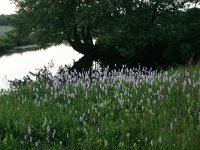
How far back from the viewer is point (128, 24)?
1169 inches

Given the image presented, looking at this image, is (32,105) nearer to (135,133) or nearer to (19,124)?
(19,124)

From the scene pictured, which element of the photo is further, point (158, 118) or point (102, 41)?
point (102, 41)

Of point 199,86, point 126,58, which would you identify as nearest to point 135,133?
point 199,86

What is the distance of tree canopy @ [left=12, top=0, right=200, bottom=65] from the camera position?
92.4 ft

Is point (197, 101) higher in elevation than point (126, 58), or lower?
higher

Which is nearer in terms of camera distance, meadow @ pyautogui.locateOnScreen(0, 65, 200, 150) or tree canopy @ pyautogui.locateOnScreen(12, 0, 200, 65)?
meadow @ pyautogui.locateOnScreen(0, 65, 200, 150)

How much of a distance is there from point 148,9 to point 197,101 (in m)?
22.6

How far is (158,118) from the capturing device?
7688 millimetres

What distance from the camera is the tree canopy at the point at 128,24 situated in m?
28.2

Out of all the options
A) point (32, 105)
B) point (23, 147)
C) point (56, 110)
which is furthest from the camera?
point (32, 105)

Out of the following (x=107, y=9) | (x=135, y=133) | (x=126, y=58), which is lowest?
(x=126, y=58)

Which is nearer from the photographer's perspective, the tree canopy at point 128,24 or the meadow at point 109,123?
the meadow at point 109,123

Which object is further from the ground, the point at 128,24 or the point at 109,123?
the point at 128,24

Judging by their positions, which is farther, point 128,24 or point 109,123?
point 128,24
